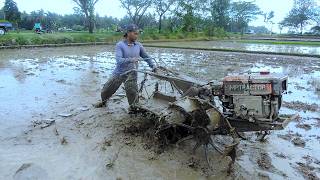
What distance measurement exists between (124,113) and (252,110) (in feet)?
10.2

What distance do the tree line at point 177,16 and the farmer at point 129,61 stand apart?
1214 inches

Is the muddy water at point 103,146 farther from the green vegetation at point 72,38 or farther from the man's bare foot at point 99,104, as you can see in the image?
the green vegetation at point 72,38

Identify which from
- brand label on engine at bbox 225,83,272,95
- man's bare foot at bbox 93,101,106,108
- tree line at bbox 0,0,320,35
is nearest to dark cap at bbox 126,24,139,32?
man's bare foot at bbox 93,101,106,108

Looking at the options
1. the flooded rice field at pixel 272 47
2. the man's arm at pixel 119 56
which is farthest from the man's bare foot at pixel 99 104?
the flooded rice field at pixel 272 47

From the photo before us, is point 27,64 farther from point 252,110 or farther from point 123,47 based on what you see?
point 252,110

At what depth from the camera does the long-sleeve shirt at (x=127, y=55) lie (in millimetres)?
6547

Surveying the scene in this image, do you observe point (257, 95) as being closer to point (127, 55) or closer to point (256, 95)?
point (256, 95)

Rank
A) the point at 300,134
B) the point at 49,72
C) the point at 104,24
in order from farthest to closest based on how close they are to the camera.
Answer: the point at 104,24 < the point at 49,72 < the point at 300,134

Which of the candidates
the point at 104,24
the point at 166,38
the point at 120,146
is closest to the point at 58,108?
the point at 120,146

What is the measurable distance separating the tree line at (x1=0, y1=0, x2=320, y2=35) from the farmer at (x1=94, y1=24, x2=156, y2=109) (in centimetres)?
3083

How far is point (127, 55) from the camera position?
6668 mm

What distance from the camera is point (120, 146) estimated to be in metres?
5.48

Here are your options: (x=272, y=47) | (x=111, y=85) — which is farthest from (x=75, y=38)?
(x=111, y=85)

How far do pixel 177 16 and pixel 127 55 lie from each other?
36.5 m
